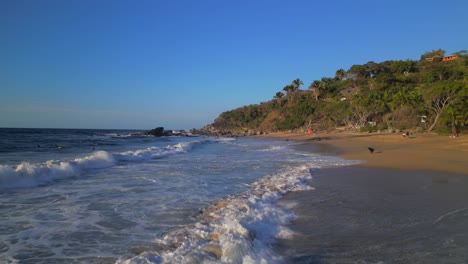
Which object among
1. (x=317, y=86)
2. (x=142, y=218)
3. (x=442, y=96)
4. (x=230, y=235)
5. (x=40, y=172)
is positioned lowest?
(x=142, y=218)

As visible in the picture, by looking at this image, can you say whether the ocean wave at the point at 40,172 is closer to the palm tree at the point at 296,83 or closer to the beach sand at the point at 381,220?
the beach sand at the point at 381,220

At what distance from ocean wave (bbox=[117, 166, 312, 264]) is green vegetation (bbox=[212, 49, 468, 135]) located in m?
26.7

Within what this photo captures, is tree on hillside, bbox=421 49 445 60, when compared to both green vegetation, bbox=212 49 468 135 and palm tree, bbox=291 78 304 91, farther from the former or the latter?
palm tree, bbox=291 78 304 91

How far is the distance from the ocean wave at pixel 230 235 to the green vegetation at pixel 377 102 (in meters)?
26.7

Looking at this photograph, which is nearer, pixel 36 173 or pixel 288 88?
pixel 36 173

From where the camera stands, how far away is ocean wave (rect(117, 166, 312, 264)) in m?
4.19

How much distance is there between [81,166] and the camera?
14.7 m

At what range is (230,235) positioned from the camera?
4891 millimetres

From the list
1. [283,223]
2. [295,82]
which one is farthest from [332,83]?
[283,223]

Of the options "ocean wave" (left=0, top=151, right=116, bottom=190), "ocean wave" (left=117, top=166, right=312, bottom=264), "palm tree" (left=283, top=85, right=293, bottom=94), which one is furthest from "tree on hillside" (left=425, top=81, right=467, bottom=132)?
"palm tree" (left=283, top=85, right=293, bottom=94)

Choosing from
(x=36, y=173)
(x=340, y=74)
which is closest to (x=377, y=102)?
(x=340, y=74)

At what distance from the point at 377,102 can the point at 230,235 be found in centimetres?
4499

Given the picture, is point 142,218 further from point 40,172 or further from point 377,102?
point 377,102

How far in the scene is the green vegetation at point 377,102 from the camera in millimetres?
31109
